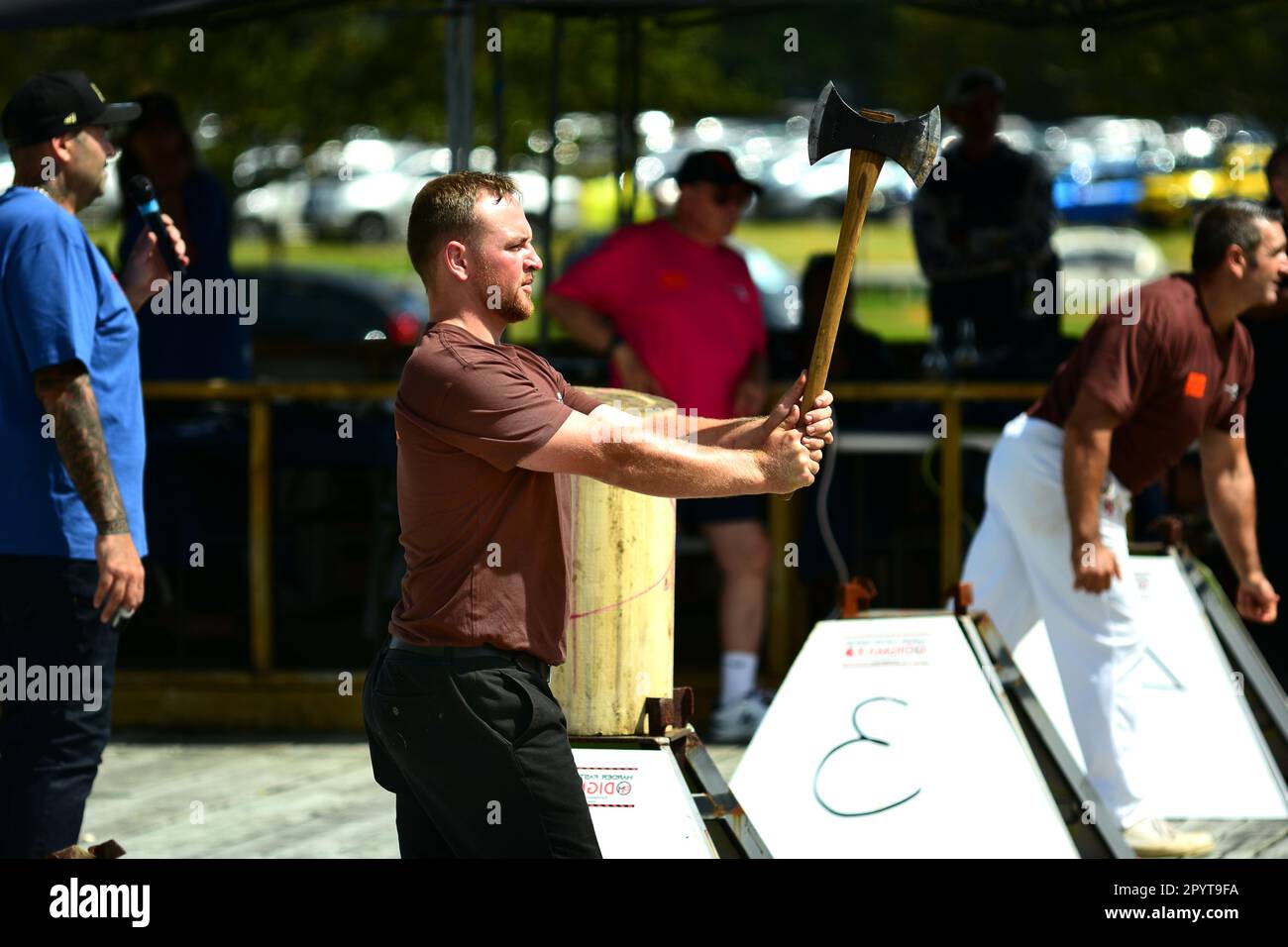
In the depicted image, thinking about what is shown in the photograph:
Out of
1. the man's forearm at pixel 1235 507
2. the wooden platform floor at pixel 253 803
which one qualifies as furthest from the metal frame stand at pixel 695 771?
the man's forearm at pixel 1235 507

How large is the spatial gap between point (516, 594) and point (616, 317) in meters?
3.97

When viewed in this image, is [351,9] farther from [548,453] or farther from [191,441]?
[548,453]

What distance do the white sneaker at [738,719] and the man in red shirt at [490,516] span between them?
403 centimetres

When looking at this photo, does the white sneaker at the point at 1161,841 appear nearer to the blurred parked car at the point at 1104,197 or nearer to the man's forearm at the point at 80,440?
the man's forearm at the point at 80,440

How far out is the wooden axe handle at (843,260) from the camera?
13.4 ft

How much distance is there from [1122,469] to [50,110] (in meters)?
3.49

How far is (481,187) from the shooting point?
166 inches

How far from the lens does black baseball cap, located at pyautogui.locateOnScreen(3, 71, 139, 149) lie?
530 cm

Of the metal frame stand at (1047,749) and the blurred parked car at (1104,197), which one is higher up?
the blurred parked car at (1104,197)

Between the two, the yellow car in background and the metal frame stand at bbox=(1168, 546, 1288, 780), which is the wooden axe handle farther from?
the yellow car in background

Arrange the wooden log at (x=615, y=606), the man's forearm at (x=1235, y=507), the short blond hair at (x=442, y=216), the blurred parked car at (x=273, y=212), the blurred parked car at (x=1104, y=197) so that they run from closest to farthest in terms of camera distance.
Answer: the short blond hair at (x=442, y=216)
the wooden log at (x=615, y=606)
the man's forearm at (x=1235, y=507)
the blurred parked car at (x=273, y=212)
the blurred parked car at (x=1104, y=197)

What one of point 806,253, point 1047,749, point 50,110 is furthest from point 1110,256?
point 50,110

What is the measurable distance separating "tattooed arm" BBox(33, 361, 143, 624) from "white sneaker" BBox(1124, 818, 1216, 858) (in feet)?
10.4
